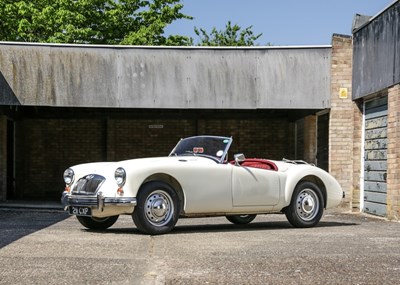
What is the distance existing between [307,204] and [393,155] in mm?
3505

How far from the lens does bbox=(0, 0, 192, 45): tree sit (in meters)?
34.8

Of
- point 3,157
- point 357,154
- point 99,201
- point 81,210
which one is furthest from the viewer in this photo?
point 3,157

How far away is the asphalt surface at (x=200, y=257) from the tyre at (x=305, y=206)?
462 mm

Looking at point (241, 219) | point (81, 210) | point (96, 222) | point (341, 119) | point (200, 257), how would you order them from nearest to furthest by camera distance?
point (200, 257), point (81, 210), point (96, 222), point (241, 219), point (341, 119)

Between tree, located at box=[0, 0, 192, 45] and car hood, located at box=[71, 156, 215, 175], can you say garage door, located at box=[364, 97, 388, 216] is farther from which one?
tree, located at box=[0, 0, 192, 45]

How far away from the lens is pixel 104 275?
5.56 m

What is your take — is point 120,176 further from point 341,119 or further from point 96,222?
point 341,119

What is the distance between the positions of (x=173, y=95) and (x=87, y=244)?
10.3 metres

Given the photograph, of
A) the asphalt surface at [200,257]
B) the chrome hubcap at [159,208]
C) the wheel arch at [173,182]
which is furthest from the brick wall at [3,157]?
the chrome hubcap at [159,208]

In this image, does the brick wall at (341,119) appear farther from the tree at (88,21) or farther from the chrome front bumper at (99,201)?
the tree at (88,21)

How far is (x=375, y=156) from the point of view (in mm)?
14781

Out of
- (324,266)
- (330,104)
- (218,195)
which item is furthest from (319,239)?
(330,104)

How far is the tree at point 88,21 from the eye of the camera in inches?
1368

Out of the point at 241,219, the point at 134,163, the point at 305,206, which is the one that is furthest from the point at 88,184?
the point at 305,206
